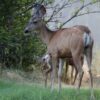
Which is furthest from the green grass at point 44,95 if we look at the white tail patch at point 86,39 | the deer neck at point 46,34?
the deer neck at point 46,34

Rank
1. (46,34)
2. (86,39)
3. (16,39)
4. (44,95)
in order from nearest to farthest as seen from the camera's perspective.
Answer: (44,95), (86,39), (46,34), (16,39)

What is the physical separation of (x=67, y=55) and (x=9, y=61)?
747 cm

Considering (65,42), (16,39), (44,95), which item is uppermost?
(65,42)

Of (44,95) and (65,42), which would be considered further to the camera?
(65,42)

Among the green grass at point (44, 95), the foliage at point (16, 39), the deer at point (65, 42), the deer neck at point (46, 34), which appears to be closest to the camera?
the green grass at point (44, 95)

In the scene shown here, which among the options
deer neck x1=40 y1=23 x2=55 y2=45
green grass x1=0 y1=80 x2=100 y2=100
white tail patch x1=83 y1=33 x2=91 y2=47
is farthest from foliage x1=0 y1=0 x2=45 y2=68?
white tail patch x1=83 y1=33 x2=91 y2=47

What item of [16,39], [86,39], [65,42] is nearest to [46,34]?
[65,42]

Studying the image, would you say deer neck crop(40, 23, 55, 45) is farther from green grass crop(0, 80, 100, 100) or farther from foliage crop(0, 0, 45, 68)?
foliage crop(0, 0, 45, 68)

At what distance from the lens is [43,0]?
17.3 metres

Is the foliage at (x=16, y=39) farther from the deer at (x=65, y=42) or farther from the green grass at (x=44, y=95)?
the green grass at (x=44, y=95)

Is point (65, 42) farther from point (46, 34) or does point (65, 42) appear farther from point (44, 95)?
point (44, 95)

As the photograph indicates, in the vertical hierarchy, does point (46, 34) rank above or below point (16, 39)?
above

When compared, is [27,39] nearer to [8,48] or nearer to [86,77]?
[8,48]

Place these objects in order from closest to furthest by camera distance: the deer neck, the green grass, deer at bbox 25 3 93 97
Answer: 1. the green grass
2. deer at bbox 25 3 93 97
3. the deer neck
